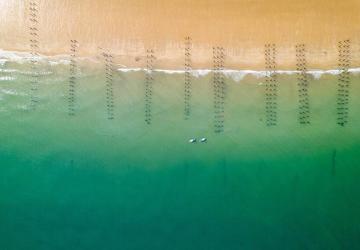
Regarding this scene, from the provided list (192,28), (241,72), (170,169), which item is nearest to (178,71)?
(192,28)

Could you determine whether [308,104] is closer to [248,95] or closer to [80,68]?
[248,95]

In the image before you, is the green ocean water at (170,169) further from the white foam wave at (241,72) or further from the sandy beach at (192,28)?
the sandy beach at (192,28)

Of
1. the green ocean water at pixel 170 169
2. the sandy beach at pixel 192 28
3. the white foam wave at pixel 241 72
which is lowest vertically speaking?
the green ocean water at pixel 170 169

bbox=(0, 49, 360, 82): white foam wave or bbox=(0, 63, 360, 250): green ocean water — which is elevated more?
bbox=(0, 49, 360, 82): white foam wave

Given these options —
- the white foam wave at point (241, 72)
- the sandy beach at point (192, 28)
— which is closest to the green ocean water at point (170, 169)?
the white foam wave at point (241, 72)

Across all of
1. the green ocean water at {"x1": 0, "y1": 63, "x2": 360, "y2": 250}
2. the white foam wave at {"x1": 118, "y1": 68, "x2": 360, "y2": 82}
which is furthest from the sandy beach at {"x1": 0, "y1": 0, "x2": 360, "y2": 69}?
the green ocean water at {"x1": 0, "y1": 63, "x2": 360, "y2": 250}

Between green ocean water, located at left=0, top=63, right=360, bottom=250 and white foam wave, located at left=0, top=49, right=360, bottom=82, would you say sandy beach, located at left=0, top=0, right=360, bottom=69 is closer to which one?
white foam wave, located at left=0, top=49, right=360, bottom=82

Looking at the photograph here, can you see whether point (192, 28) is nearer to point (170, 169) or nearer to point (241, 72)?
point (241, 72)
